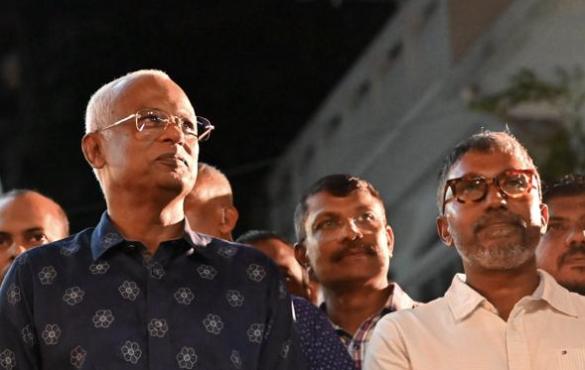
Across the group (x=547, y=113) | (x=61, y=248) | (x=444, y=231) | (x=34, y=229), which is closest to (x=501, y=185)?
(x=444, y=231)

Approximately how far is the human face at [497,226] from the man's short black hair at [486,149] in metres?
0.06

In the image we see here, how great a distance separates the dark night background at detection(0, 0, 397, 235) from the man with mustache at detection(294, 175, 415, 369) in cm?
761

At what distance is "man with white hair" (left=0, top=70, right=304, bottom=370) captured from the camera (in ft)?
13.0

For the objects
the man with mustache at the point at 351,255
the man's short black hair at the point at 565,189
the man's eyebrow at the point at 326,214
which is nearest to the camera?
the man's short black hair at the point at 565,189

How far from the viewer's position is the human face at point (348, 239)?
5439 mm

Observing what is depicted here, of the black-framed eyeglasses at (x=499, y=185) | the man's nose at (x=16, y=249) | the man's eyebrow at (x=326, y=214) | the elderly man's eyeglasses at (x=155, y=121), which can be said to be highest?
the black-framed eyeglasses at (x=499, y=185)

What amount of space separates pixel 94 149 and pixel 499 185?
1201 millimetres

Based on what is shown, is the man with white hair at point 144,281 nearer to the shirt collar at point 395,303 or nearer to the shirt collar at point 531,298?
the shirt collar at point 531,298

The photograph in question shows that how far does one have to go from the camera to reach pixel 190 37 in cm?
1720

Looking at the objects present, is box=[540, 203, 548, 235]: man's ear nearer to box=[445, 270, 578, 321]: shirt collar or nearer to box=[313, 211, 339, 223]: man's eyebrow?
box=[445, 270, 578, 321]: shirt collar

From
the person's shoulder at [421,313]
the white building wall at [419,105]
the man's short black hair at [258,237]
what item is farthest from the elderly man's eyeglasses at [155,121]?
the white building wall at [419,105]

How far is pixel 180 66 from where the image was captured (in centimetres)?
1781

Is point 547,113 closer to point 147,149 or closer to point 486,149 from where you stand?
point 486,149

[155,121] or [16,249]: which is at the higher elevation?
[155,121]
